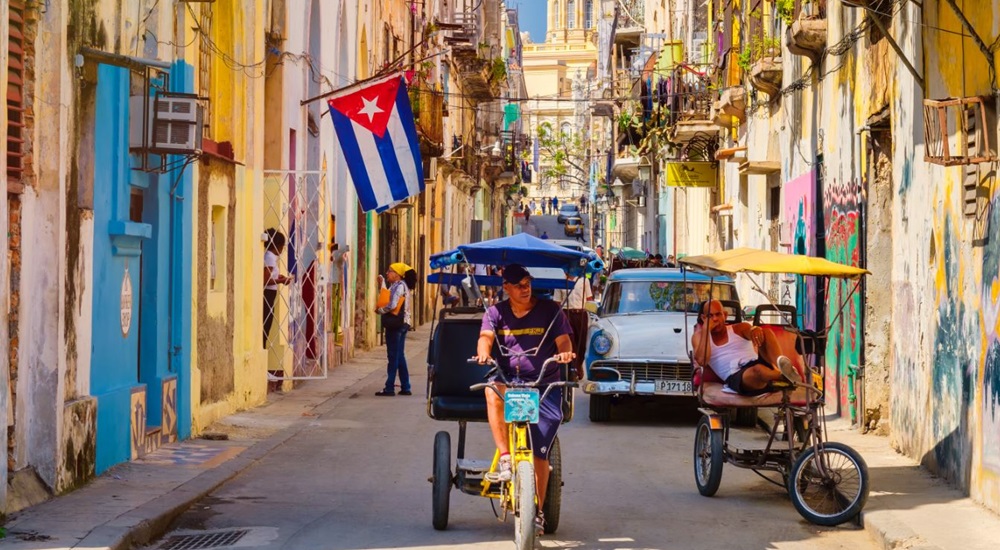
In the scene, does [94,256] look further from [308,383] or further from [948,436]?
[308,383]

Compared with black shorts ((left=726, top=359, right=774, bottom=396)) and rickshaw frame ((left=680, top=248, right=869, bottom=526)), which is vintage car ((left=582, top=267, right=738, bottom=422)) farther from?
black shorts ((left=726, top=359, right=774, bottom=396))

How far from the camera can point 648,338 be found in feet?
54.5

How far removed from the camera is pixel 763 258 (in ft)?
37.8

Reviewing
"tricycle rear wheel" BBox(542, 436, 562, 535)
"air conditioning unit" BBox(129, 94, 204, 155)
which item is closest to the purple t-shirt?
"tricycle rear wheel" BBox(542, 436, 562, 535)

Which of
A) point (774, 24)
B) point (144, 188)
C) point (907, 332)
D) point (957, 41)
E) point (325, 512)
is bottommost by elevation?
point (325, 512)

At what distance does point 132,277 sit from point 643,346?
5.88 meters

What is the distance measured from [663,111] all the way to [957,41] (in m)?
26.2

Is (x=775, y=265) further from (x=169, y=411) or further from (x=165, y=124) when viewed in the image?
(x=169, y=411)

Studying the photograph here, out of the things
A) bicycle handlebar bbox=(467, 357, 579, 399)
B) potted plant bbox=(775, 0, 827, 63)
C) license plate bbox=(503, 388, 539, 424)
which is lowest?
license plate bbox=(503, 388, 539, 424)

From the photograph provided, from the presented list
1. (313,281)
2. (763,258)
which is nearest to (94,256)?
(763,258)

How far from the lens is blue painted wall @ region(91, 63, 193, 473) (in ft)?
39.0

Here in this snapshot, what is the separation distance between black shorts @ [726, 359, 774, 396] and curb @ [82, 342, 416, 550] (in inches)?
157

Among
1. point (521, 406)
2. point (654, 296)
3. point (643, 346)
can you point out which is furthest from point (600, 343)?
point (521, 406)

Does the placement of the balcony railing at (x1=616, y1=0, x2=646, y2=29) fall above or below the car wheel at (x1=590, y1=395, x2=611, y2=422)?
above
